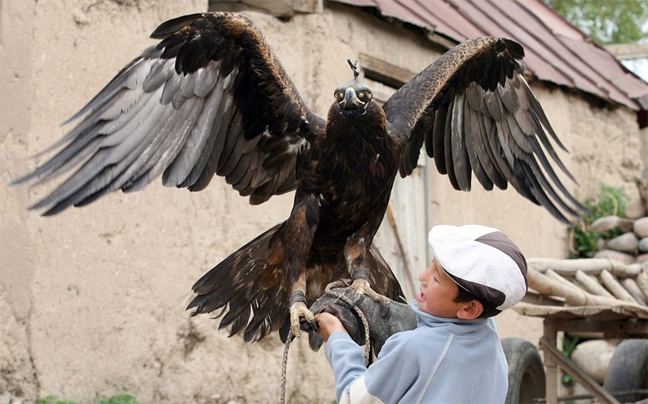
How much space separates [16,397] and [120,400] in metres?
0.65

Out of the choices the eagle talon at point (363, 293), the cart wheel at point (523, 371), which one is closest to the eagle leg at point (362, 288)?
the eagle talon at point (363, 293)

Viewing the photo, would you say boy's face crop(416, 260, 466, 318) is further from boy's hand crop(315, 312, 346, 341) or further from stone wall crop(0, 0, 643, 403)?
stone wall crop(0, 0, 643, 403)

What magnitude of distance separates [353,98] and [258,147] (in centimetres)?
79

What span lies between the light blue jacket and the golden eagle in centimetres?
97

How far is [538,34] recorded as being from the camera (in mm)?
11609

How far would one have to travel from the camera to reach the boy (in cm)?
226

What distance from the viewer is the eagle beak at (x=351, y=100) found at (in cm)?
364

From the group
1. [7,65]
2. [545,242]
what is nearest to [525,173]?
[7,65]

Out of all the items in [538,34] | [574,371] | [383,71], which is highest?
[538,34]

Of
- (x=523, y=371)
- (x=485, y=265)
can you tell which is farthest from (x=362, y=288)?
(x=523, y=371)

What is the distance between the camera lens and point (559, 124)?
10.0 metres

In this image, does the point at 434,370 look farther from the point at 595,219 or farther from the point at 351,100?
the point at 595,219

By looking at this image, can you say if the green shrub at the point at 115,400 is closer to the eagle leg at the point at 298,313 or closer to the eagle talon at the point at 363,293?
the eagle leg at the point at 298,313

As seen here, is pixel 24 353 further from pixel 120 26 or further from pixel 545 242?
pixel 545 242
